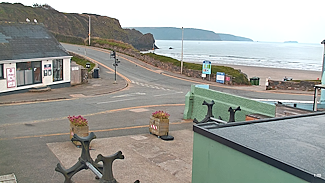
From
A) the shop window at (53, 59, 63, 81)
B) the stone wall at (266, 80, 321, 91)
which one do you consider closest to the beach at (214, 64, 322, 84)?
the stone wall at (266, 80, 321, 91)

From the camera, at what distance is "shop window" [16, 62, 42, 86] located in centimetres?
2559

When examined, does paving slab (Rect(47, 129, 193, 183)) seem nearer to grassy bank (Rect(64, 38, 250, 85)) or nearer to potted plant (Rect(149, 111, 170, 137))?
potted plant (Rect(149, 111, 170, 137))

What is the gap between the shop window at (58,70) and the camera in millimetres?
29000

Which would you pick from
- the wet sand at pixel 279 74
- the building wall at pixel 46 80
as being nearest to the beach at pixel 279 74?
the wet sand at pixel 279 74

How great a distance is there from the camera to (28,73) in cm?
2636

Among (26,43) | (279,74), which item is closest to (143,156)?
(26,43)

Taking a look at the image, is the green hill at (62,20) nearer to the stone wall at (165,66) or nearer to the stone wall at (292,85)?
the stone wall at (165,66)

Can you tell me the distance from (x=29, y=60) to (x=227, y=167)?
2261 cm

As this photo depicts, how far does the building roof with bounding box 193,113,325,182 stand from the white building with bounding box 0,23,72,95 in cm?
2045

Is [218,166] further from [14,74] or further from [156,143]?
[14,74]

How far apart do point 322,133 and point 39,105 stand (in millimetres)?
18195

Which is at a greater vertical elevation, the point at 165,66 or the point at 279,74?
the point at 165,66

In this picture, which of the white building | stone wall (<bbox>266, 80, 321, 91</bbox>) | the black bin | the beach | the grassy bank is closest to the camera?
the white building

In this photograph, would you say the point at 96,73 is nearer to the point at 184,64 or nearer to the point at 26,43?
the point at 26,43
